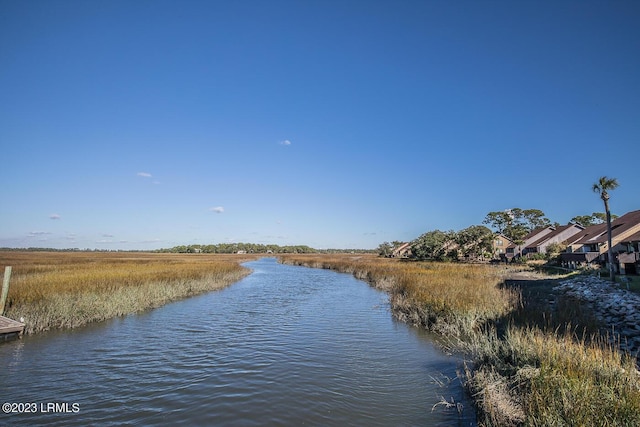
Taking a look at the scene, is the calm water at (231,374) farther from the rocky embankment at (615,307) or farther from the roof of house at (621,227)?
the roof of house at (621,227)

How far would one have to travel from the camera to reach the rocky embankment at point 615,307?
31.7 ft

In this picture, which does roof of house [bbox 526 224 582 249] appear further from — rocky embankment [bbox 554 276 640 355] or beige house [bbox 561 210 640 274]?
rocky embankment [bbox 554 276 640 355]

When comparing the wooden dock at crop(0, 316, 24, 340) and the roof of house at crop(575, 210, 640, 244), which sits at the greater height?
the roof of house at crop(575, 210, 640, 244)

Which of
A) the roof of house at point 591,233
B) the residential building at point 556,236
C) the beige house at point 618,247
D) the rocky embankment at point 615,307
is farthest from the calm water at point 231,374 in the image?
the residential building at point 556,236

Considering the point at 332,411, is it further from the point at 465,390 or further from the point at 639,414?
the point at 639,414

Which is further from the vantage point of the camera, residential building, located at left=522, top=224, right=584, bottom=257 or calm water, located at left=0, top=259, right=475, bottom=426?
residential building, located at left=522, top=224, right=584, bottom=257

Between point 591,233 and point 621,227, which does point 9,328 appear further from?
point 591,233

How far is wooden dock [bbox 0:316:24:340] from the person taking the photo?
10648 millimetres

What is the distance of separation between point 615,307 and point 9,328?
68.7 feet

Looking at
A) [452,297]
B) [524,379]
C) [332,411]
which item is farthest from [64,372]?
[452,297]

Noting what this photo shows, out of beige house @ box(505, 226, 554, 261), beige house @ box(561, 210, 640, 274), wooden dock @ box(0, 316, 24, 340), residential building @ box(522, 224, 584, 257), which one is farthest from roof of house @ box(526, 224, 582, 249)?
wooden dock @ box(0, 316, 24, 340)

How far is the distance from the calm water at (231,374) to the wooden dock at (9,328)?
1.63 feet

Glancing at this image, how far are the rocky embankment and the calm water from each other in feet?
16.7

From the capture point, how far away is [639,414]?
4.04m
